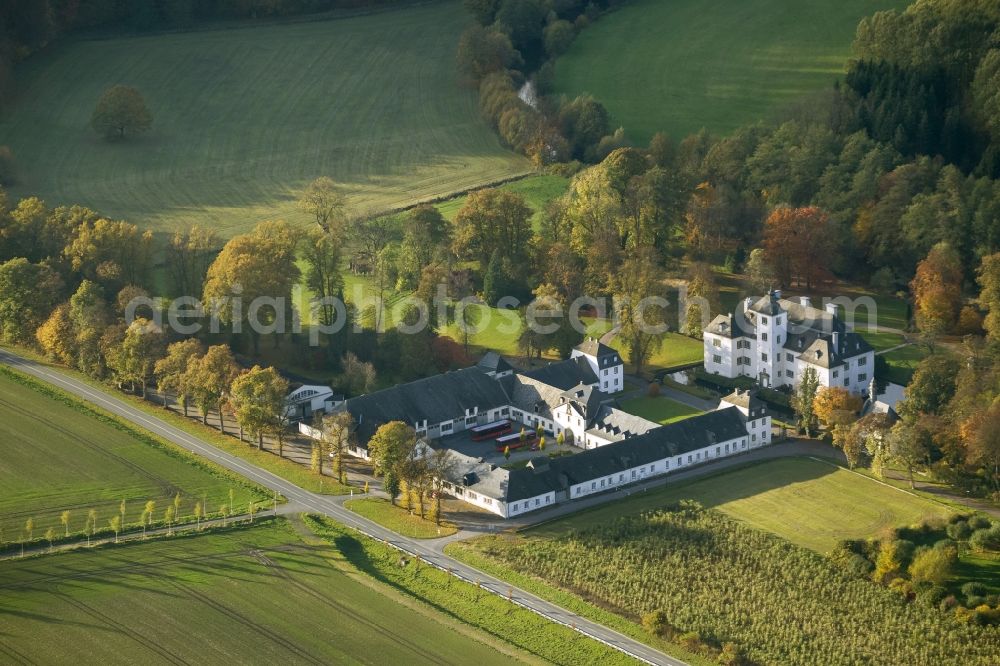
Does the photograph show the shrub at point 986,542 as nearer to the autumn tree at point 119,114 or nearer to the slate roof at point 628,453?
the slate roof at point 628,453

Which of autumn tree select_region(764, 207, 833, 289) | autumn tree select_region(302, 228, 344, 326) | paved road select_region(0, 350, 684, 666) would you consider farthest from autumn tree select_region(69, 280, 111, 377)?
autumn tree select_region(764, 207, 833, 289)

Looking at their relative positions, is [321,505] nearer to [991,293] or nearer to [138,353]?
[138,353]

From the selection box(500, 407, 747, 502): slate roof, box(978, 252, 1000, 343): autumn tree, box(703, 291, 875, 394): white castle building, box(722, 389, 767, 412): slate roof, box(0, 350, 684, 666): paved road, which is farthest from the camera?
box(978, 252, 1000, 343): autumn tree

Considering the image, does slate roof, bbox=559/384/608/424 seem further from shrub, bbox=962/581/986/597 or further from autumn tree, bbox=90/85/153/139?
autumn tree, bbox=90/85/153/139

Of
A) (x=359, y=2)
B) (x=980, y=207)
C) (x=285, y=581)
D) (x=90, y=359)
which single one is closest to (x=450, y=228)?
(x=90, y=359)

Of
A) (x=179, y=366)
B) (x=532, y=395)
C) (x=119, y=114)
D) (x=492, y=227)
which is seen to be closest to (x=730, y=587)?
(x=532, y=395)
